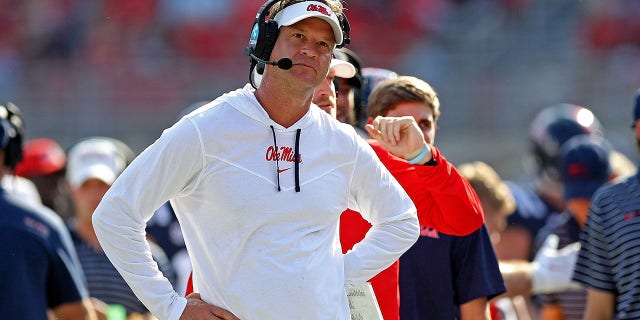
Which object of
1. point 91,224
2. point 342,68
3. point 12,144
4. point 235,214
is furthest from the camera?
point 91,224

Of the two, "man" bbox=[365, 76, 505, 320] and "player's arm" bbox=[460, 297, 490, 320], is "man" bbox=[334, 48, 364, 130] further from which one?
"player's arm" bbox=[460, 297, 490, 320]

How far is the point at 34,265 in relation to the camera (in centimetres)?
544

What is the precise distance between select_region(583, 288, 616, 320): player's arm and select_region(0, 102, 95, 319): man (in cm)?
208

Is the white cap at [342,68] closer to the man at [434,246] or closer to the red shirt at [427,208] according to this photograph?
the man at [434,246]

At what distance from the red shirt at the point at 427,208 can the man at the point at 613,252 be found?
0.94m

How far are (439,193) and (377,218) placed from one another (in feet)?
1.31

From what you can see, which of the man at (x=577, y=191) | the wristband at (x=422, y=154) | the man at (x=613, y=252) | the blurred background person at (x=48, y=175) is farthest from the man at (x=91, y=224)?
the wristband at (x=422, y=154)

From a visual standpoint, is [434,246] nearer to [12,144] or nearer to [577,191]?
[12,144]

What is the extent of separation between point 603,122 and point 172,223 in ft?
36.3

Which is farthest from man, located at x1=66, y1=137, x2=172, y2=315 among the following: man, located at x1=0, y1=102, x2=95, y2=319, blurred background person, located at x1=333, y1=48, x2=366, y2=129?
blurred background person, located at x1=333, y1=48, x2=366, y2=129

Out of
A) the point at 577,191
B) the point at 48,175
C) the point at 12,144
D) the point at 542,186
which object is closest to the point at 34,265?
the point at 12,144

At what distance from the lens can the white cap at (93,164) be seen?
8125 millimetres

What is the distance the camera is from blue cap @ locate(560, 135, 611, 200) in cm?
730

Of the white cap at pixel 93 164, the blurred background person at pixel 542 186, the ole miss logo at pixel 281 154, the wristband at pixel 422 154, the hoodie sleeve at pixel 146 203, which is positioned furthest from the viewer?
the blurred background person at pixel 542 186
